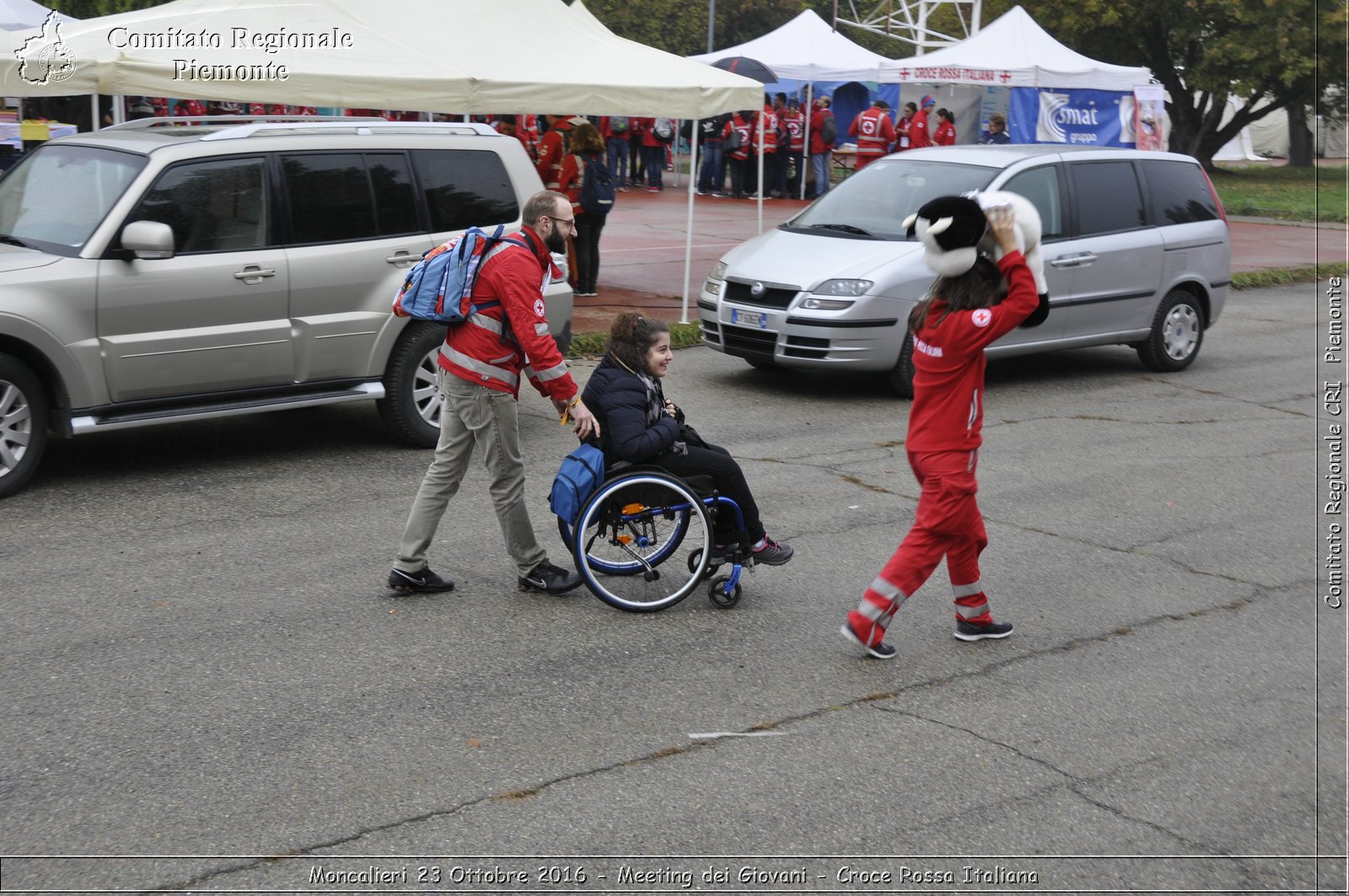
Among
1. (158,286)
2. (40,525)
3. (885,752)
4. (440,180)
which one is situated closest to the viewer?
(885,752)

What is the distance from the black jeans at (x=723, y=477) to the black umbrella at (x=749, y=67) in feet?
69.9

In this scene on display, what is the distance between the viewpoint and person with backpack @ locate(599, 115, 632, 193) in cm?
2589

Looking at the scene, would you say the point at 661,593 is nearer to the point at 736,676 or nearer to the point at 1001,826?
the point at 736,676

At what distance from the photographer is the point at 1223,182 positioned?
36.2 metres

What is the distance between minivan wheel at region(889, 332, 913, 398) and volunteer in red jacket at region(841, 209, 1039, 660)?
16.6 feet

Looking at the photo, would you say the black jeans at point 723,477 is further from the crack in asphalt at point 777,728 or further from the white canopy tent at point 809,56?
the white canopy tent at point 809,56

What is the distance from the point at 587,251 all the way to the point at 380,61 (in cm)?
402

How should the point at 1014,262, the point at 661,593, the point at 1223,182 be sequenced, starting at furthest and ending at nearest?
the point at 1223,182 → the point at 661,593 → the point at 1014,262

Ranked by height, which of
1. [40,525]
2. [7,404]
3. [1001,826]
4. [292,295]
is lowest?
[1001,826]

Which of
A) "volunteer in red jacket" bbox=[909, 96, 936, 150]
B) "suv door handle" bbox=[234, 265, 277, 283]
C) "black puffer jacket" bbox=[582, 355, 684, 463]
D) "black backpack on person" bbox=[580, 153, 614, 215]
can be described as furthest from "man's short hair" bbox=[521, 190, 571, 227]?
"volunteer in red jacket" bbox=[909, 96, 936, 150]

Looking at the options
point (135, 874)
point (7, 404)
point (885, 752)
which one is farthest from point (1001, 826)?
point (7, 404)

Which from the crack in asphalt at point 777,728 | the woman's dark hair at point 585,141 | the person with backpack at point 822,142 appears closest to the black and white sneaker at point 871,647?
the crack in asphalt at point 777,728

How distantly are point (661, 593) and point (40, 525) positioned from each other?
3.29 meters

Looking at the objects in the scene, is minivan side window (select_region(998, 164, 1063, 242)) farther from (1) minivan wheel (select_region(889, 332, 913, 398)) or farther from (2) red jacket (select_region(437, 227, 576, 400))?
(2) red jacket (select_region(437, 227, 576, 400))
